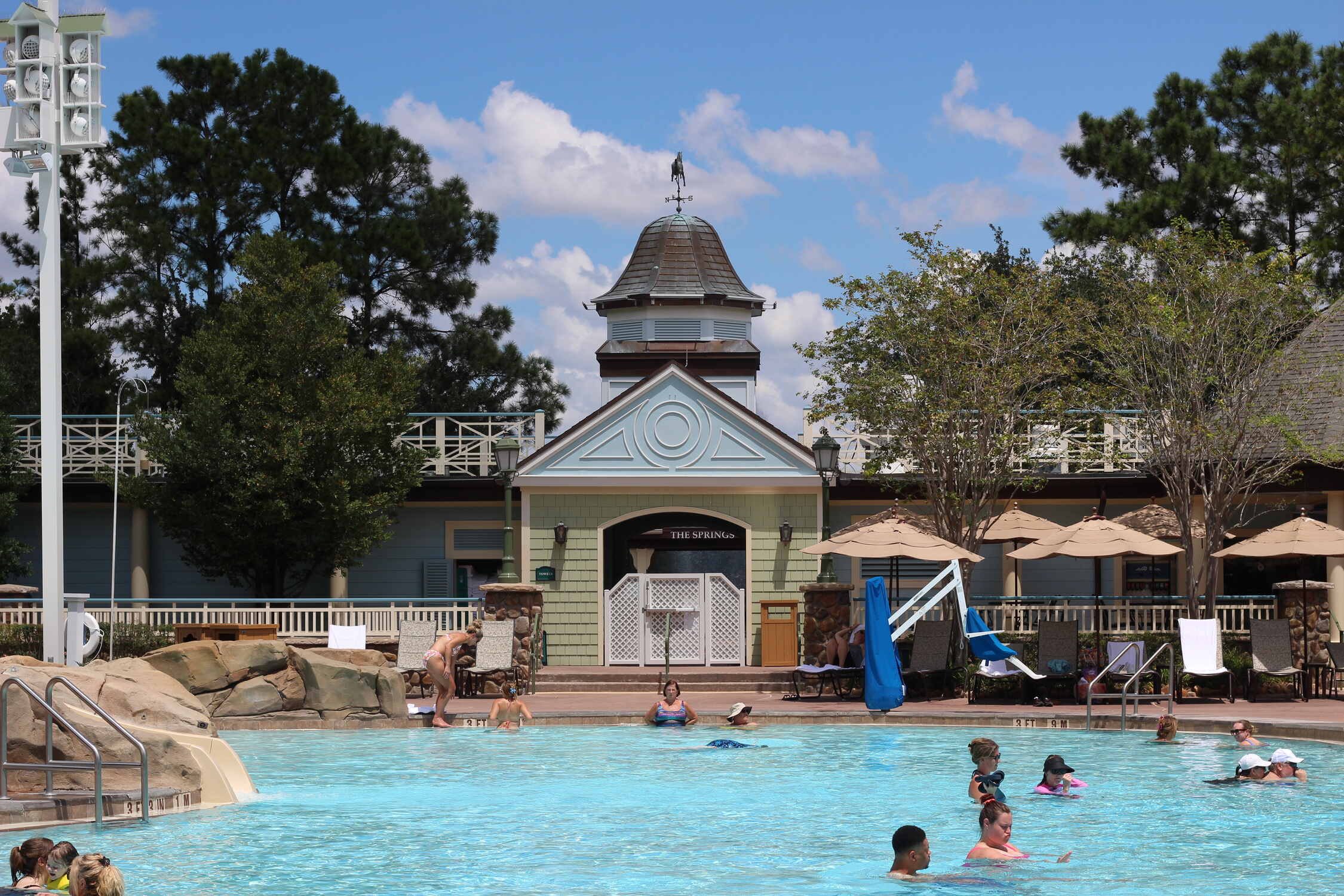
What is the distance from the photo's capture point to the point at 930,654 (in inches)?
899

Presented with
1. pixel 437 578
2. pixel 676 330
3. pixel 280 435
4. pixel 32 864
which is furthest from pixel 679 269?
pixel 32 864

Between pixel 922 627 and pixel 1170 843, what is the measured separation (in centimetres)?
993

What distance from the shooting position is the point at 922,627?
23078mm

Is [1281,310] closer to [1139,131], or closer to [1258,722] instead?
[1258,722]

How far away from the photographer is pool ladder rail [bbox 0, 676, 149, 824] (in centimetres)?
1252

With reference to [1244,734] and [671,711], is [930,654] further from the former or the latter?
[1244,734]

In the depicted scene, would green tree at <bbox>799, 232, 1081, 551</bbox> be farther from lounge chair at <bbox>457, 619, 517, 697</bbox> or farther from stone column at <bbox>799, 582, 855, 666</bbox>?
lounge chair at <bbox>457, 619, 517, 697</bbox>

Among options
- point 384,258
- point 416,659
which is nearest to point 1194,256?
point 416,659

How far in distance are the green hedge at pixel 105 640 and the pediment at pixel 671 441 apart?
6452 millimetres

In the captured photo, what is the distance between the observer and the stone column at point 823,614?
24547 millimetres

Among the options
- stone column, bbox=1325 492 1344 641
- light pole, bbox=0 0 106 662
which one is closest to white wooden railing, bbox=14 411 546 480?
light pole, bbox=0 0 106 662

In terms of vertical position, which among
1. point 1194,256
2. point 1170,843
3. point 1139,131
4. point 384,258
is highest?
point 1139,131

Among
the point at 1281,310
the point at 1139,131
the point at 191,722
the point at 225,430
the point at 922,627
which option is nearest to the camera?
the point at 191,722

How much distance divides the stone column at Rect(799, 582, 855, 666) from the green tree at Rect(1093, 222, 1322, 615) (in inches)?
204
